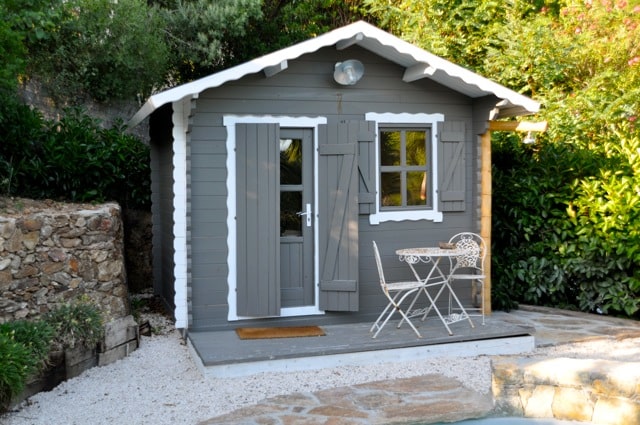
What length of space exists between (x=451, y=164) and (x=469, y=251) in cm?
108

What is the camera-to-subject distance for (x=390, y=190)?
727 centimetres

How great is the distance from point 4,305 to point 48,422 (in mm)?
1491

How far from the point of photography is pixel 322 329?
22.3 feet

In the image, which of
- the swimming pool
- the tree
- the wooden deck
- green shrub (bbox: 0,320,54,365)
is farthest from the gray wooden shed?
the tree

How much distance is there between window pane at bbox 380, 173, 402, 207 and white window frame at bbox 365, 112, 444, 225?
78mm

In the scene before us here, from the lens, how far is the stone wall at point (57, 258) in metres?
5.85

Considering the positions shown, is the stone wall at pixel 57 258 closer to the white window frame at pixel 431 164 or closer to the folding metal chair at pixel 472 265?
the white window frame at pixel 431 164

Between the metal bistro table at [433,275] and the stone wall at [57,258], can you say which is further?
the metal bistro table at [433,275]

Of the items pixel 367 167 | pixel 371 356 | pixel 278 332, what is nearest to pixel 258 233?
pixel 278 332

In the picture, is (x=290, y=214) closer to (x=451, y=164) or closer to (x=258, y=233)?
(x=258, y=233)

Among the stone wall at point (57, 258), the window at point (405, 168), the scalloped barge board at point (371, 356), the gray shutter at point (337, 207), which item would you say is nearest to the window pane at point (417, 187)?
the window at point (405, 168)

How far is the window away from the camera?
7238 millimetres

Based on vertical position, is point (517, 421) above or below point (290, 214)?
below

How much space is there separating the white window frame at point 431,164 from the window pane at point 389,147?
8cm
